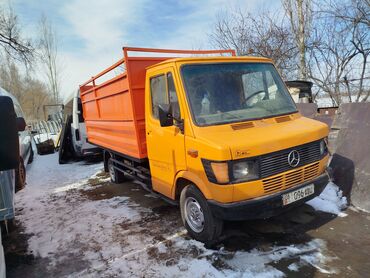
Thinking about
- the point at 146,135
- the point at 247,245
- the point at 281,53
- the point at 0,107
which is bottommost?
the point at 247,245

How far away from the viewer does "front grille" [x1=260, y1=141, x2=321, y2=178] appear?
11.1ft

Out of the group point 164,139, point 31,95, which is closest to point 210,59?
point 164,139

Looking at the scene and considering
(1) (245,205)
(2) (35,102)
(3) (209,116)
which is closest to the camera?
(1) (245,205)

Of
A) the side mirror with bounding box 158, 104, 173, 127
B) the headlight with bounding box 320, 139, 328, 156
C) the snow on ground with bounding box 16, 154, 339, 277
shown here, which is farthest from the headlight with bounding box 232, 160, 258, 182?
the headlight with bounding box 320, 139, 328, 156

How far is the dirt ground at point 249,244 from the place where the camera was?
331 cm

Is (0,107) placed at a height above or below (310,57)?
below

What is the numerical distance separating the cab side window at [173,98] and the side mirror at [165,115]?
108mm

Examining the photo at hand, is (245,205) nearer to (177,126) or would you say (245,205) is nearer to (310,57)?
(177,126)

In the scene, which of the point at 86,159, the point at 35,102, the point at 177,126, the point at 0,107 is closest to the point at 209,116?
the point at 177,126

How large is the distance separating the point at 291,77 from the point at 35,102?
139 feet

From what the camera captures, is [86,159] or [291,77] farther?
[291,77]

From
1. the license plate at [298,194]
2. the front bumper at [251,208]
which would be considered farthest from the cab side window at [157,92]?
the license plate at [298,194]

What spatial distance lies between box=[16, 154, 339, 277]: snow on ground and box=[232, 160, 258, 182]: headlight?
0.95 meters

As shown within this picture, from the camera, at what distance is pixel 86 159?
11773 millimetres
